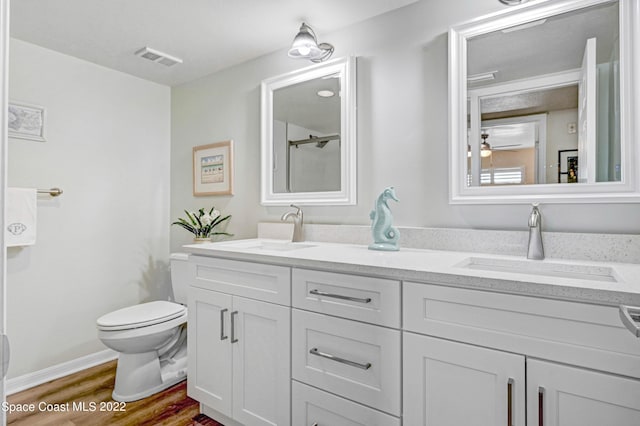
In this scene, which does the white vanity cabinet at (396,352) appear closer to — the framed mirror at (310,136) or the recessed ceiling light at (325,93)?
the framed mirror at (310,136)

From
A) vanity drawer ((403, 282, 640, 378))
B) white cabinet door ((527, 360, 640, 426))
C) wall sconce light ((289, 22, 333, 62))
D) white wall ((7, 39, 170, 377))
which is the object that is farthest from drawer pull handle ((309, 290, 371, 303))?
white wall ((7, 39, 170, 377))

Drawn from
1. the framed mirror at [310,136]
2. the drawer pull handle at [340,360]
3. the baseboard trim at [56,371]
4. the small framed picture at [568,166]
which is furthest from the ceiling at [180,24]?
the baseboard trim at [56,371]

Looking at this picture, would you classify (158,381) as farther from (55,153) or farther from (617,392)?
(617,392)

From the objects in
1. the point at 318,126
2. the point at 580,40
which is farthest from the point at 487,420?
the point at 318,126

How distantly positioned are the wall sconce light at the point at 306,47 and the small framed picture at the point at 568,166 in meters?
1.31

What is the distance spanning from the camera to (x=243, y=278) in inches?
65.5

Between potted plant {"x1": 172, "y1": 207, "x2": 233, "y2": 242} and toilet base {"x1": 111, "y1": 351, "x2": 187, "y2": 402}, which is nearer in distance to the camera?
toilet base {"x1": 111, "y1": 351, "x2": 187, "y2": 402}

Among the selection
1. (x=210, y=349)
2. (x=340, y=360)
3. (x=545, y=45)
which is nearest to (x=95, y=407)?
(x=210, y=349)

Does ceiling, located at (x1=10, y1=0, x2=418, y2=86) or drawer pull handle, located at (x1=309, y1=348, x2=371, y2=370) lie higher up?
ceiling, located at (x1=10, y1=0, x2=418, y2=86)

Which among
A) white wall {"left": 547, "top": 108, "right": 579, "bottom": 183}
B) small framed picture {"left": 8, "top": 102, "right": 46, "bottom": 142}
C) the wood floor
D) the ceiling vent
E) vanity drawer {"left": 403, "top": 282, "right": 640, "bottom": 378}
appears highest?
the ceiling vent

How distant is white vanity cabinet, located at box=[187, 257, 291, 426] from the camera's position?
5.00ft

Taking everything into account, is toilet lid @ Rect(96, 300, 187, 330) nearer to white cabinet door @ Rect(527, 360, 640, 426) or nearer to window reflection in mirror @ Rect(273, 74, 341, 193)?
window reflection in mirror @ Rect(273, 74, 341, 193)

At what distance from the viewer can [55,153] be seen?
2.35 m

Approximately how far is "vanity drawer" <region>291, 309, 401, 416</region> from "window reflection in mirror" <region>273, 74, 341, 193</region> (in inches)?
36.2
